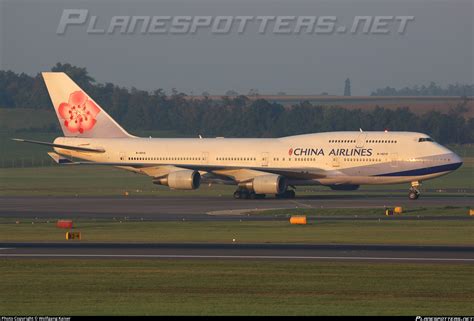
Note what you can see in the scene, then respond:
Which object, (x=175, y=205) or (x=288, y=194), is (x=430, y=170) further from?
(x=175, y=205)

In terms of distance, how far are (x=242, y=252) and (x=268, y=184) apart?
3072 centimetres

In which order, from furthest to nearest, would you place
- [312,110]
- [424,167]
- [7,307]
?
[312,110] < [424,167] < [7,307]

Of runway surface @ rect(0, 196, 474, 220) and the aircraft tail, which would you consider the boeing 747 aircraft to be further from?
runway surface @ rect(0, 196, 474, 220)

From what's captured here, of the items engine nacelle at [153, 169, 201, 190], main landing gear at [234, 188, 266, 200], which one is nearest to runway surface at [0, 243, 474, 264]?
engine nacelle at [153, 169, 201, 190]

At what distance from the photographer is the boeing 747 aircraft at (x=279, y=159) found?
6625 centimetres

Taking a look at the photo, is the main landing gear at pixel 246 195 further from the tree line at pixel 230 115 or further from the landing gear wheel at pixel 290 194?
the tree line at pixel 230 115

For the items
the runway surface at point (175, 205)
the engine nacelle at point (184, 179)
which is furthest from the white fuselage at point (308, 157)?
the runway surface at point (175, 205)

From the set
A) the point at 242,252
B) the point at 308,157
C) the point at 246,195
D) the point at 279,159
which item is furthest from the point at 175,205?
the point at 242,252

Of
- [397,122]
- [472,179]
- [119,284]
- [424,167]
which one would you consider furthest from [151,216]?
[397,122]

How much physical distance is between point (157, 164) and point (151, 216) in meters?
16.8

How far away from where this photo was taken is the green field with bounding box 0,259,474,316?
2409 centimetres

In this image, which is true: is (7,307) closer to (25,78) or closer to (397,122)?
(397,122)

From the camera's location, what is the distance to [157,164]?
70625 millimetres

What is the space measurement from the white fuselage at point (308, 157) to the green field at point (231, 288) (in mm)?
34696
